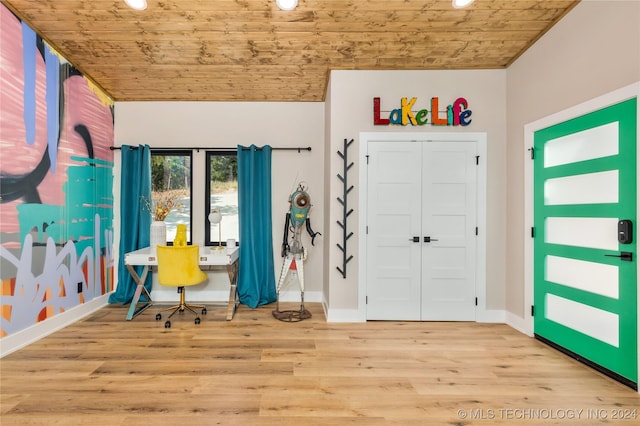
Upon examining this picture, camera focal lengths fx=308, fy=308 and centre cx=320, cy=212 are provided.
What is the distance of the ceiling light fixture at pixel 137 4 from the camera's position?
8.09 ft

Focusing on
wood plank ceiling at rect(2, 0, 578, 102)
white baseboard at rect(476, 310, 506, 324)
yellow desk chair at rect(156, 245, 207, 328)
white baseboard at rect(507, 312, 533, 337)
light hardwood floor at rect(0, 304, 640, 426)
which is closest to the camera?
light hardwood floor at rect(0, 304, 640, 426)

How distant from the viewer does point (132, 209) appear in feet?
13.0

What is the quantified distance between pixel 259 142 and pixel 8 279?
282 cm

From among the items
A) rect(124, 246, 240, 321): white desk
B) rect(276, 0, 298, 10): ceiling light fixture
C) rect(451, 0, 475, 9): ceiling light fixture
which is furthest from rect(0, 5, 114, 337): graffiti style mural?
rect(451, 0, 475, 9): ceiling light fixture

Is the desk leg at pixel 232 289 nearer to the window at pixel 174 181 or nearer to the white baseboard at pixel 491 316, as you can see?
the window at pixel 174 181

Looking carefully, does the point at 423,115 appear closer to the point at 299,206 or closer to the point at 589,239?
the point at 299,206

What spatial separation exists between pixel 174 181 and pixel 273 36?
233cm

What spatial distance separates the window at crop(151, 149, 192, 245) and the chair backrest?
0.94 m

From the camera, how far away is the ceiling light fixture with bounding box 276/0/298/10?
8.13 ft

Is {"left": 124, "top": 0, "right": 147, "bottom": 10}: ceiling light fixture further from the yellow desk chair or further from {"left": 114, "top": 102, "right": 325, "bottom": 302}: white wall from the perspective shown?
the yellow desk chair

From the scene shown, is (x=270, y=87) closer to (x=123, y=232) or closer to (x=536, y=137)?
(x=123, y=232)

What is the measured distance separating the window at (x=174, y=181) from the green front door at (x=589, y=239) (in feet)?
13.3

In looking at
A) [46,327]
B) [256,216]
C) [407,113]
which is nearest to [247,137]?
[256,216]

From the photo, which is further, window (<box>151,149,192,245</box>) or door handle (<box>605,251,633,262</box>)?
window (<box>151,149,192,245</box>)
